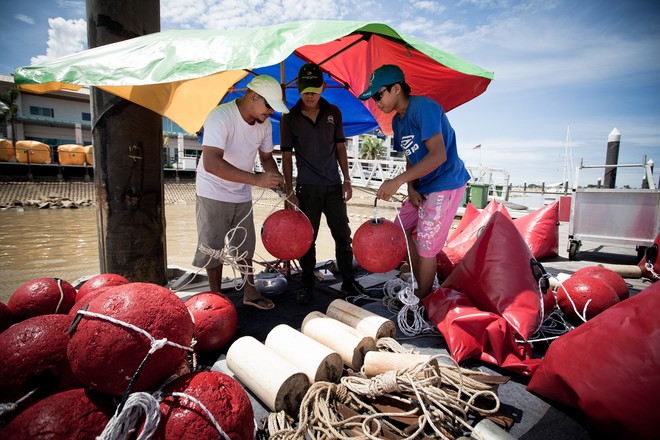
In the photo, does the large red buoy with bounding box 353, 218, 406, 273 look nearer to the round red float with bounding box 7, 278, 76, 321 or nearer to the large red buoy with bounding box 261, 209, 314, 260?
the large red buoy with bounding box 261, 209, 314, 260

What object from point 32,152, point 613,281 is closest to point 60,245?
point 613,281

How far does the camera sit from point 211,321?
224 centimetres

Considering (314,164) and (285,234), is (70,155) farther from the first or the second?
(285,234)

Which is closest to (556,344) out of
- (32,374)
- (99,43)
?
(32,374)

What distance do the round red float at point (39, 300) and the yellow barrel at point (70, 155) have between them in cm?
2132

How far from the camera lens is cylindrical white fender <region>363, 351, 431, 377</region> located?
1871 millimetres

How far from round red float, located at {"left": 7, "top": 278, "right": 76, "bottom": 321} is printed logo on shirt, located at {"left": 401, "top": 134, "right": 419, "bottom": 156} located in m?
2.88

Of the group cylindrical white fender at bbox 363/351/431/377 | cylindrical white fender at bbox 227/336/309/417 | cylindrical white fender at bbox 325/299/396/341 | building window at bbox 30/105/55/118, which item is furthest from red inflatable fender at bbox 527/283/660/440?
building window at bbox 30/105/55/118

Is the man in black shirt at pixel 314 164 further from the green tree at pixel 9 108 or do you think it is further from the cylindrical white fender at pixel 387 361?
the green tree at pixel 9 108

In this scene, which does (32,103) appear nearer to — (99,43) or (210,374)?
(99,43)

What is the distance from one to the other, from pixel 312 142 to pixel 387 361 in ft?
6.97

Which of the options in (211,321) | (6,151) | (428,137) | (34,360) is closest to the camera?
(34,360)

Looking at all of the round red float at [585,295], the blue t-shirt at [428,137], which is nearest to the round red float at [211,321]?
the blue t-shirt at [428,137]

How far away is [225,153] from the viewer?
287cm
